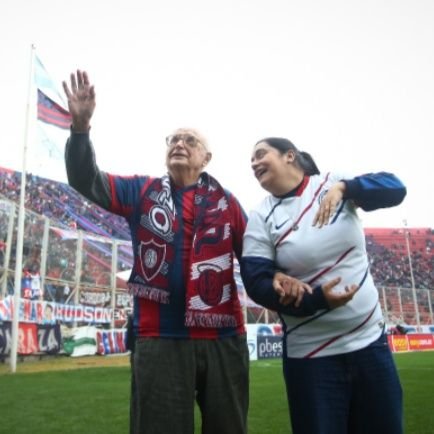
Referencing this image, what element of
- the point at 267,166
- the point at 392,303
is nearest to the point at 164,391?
the point at 267,166

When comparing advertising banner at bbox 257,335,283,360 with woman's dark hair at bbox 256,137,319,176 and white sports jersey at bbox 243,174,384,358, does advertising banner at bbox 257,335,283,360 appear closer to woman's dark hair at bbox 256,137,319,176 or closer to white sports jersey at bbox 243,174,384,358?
woman's dark hair at bbox 256,137,319,176

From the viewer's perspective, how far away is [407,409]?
6.06m

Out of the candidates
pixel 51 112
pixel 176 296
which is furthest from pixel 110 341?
pixel 176 296

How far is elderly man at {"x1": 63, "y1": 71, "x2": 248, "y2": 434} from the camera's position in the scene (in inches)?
79.0

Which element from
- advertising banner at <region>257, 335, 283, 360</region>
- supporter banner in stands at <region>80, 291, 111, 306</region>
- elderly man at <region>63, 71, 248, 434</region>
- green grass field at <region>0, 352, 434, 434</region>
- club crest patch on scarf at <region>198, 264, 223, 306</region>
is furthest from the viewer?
advertising banner at <region>257, 335, 283, 360</region>

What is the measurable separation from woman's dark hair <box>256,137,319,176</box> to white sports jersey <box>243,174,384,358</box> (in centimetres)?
24

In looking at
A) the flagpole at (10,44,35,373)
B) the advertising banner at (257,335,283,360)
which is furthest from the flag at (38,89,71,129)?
the advertising banner at (257,335,283,360)

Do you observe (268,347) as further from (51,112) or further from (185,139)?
(185,139)

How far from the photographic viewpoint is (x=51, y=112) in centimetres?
1102

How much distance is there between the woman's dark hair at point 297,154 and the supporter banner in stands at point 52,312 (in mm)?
12554

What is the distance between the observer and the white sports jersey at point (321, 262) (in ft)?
5.97

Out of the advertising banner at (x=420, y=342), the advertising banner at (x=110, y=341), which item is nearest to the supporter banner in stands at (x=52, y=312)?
the advertising banner at (x=110, y=341)

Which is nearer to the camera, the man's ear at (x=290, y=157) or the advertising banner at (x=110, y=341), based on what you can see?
the man's ear at (x=290, y=157)

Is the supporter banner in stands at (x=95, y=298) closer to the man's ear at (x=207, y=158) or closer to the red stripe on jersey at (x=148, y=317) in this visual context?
the man's ear at (x=207, y=158)
